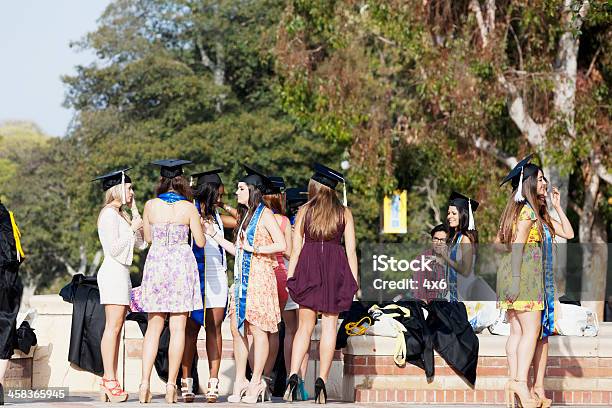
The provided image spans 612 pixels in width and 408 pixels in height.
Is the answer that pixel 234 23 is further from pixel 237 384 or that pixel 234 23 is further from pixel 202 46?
pixel 237 384

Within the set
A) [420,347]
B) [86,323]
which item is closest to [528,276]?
[420,347]

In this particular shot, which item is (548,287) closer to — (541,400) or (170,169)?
(541,400)

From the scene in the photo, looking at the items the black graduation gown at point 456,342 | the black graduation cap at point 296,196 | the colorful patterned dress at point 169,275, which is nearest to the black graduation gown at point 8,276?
the colorful patterned dress at point 169,275

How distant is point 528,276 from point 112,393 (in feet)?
11.2

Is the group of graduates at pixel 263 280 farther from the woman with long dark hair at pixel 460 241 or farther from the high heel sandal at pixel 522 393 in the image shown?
the woman with long dark hair at pixel 460 241

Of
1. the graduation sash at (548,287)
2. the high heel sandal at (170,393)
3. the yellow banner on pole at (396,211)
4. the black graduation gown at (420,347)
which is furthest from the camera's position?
the yellow banner on pole at (396,211)

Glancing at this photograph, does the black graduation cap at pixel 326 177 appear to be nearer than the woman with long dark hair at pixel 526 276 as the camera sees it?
No

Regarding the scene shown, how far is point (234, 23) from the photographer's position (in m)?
48.3

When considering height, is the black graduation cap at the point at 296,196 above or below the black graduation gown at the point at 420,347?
above

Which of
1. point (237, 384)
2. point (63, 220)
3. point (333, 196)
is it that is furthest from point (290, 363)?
point (63, 220)

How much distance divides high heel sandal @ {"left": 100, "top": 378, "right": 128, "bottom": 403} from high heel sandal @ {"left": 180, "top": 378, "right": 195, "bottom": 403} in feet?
1.54

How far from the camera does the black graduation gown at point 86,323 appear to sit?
11.6m

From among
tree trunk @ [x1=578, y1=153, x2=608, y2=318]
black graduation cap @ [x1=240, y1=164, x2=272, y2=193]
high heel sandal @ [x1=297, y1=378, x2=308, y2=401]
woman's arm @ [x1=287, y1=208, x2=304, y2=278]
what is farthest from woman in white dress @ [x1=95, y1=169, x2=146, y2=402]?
tree trunk @ [x1=578, y1=153, x2=608, y2=318]

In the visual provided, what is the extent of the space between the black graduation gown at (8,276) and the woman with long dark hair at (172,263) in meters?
1.13
